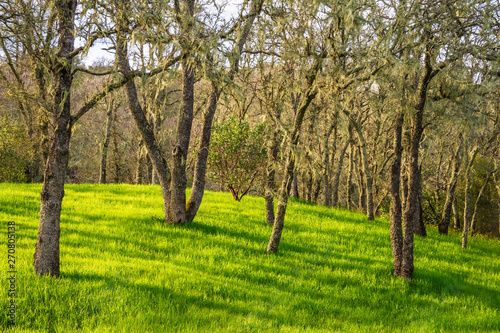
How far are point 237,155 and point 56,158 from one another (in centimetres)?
1024

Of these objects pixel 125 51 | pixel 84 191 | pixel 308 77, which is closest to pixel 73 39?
pixel 125 51

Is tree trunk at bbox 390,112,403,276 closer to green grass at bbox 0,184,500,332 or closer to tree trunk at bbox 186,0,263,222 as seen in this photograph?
green grass at bbox 0,184,500,332

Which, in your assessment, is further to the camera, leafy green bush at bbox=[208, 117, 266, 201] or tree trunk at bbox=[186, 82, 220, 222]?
leafy green bush at bbox=[208, 117, 266, 201]

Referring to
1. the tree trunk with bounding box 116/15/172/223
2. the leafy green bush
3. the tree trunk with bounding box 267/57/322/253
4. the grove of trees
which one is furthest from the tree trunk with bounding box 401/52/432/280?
the leafy green bush

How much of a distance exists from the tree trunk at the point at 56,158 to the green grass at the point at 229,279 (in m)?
0.45

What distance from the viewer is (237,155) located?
51.4 ft

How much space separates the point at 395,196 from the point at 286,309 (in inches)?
166

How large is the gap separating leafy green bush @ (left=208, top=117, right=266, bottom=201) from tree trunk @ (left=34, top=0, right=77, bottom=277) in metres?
9.77

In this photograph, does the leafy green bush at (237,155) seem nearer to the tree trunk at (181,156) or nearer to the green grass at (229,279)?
the green grass at (229,279)

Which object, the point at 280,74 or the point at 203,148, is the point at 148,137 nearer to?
the point at 203,148

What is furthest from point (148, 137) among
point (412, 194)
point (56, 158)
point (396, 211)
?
point (412, 194)

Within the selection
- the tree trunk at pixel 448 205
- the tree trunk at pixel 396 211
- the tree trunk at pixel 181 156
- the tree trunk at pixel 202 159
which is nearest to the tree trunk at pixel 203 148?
the tree trunk at pixel 202 159

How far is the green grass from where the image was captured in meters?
5.29

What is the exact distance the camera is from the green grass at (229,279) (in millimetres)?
5289
